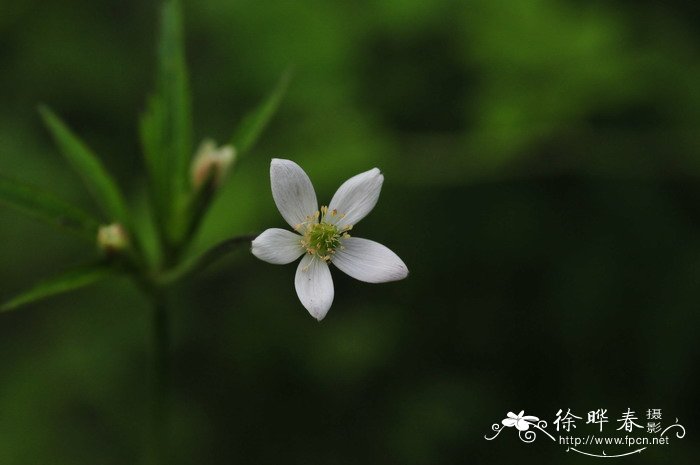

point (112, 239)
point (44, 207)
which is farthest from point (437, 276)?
point (44, 207)

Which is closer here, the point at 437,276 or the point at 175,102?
the point at 175,102

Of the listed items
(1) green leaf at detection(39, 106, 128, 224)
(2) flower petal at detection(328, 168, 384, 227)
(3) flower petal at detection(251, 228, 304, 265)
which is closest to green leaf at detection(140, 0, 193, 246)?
(1) green leaf at detection(39, 106, 128, 224)

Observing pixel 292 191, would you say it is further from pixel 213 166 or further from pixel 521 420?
pixel 521 420

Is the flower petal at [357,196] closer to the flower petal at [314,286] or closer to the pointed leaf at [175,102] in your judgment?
the flower petal at [314,286]

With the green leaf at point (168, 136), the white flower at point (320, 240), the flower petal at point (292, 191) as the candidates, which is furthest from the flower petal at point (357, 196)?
the green leaf at point (168, 136)

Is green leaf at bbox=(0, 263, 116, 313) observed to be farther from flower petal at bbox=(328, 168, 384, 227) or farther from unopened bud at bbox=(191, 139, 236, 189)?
flower petal at bbox=(328, 168, 384, 227)
